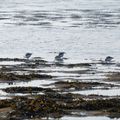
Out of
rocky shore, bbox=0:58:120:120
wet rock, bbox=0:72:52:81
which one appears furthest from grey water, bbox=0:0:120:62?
wet rock, bbox=0:72:52:81

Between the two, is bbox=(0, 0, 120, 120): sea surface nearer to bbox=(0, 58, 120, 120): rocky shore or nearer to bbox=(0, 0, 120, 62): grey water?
bbox=(0, 0, 120, 62): grey water

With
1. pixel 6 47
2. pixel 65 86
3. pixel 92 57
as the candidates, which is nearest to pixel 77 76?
pixel 65 86

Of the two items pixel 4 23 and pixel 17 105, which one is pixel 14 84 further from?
pixel 4 23

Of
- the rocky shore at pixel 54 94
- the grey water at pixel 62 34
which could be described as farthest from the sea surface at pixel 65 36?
the rocky shore at pixel 54 94

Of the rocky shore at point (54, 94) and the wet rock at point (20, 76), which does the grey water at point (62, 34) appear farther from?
the wet rock at point (20, 76)

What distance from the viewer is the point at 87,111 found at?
22781mm

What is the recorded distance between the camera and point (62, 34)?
60.1m

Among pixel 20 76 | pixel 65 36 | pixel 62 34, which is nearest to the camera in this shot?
pixel 20 76

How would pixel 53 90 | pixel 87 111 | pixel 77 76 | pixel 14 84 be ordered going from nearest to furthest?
pixel 87 111 < pixel 53 90 < pixel 14 84 < pixel 77 76

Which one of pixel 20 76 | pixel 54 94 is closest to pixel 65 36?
pixel 20 76

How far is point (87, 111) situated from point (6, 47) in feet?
83.9

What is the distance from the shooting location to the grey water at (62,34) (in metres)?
44.8

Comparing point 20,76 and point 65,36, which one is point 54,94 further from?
point 65,36

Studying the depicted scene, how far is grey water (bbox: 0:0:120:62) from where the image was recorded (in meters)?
44.8
